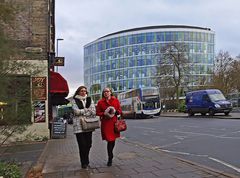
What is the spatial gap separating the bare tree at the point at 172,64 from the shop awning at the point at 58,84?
45178mm

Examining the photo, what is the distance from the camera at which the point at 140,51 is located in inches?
4658

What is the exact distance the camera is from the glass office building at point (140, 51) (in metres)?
115

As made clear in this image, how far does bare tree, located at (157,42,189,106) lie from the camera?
63647 mm

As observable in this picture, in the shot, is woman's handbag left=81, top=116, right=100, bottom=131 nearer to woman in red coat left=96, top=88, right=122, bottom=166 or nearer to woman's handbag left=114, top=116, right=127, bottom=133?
woman in red coat left=96, top=88, right=122, bottom=166

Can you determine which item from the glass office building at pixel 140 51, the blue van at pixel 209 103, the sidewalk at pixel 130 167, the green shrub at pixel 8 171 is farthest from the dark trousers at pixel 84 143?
the glass office building at pixel 140 51

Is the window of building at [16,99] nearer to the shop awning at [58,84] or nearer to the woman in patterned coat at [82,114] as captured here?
the woman in patterned coat at [82,114]

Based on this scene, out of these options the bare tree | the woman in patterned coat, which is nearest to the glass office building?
the bare tree

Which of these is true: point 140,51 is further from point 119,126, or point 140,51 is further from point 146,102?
point 119,126

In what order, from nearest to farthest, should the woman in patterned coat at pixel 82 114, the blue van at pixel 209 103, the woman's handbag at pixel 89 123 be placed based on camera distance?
the woman's handbag at pixel 89 123
the woman in patterned coat at pixel 82 114
the blue van at pixel 209 103

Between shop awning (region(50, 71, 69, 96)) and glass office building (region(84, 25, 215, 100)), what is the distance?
90.3m

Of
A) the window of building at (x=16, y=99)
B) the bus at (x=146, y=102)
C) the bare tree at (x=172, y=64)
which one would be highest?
the bare tree at (x=172, y=64)

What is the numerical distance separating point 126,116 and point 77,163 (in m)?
42.5

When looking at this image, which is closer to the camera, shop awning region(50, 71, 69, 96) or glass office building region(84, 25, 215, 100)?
shop awning region(50, 71, 69, 96)

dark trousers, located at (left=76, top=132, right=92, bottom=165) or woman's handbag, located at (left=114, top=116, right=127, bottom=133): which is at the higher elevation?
woman's handbag, located at (left=114, top=116, right=127, bottom=133)
